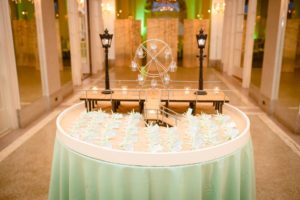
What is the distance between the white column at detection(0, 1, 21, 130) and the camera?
14.6ft

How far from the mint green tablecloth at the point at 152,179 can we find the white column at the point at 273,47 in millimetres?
3824

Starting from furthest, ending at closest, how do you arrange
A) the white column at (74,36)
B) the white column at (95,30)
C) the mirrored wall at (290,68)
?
1. the white column at (95,30)
2. the white column at (74,36)
3. the mirrored wall at (290,68)

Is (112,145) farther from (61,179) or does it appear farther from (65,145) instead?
(61,179)

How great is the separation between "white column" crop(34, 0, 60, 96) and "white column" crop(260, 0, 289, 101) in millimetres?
4408

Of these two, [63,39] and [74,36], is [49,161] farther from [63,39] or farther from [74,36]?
[74,36]

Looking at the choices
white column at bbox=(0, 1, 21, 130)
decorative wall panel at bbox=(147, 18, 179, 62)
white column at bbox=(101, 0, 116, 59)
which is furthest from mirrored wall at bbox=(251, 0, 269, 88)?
white column at bbox=(101, 0, 116, 59)

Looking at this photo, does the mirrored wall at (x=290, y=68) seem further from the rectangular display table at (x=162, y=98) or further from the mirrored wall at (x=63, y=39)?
the mirrored wall at (x=63, y=39)

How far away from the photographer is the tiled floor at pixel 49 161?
305 centimetres

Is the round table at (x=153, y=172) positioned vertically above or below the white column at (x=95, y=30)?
below

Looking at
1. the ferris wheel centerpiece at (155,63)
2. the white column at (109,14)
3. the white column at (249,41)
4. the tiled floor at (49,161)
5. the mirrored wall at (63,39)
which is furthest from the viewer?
the white column at (109,14)

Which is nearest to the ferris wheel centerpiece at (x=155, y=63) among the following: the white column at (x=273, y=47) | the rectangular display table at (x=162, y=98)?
the rectangular display table at (x=162, y=98)

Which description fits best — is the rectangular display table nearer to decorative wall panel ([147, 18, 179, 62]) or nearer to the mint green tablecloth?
the mint green tablecloth

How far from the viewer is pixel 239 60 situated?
31.2 feet

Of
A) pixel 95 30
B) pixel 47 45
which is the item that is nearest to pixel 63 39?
pixel 47 45
